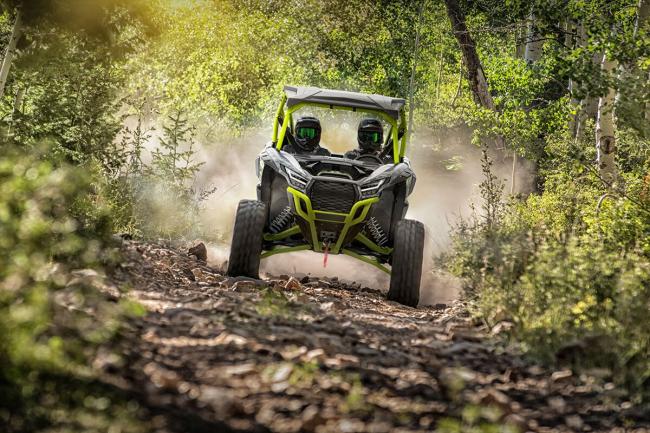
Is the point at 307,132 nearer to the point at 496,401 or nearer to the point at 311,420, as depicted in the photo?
the point at 496,401

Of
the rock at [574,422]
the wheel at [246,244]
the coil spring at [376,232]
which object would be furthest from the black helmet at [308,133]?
the rock at [574,422]

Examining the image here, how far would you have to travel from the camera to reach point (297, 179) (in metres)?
9.87

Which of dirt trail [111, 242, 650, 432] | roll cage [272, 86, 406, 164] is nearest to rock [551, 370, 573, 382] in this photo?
dirt trail [111, 242, 650, 432]

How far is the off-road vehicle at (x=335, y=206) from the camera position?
9789mm

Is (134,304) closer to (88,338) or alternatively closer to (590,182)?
(88,338)

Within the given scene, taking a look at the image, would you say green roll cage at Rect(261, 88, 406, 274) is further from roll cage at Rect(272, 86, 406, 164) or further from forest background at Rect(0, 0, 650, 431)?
forest background at Rect(0, 0, 650, 431)

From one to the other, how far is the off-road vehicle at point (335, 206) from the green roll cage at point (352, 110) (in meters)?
0.01

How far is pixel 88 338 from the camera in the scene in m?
4.16

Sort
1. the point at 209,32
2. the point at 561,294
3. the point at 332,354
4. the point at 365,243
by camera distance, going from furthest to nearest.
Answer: the point at 209,32, the point at 365,243, the point at 561,294, the point at 332,354

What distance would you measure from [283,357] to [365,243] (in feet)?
18.7

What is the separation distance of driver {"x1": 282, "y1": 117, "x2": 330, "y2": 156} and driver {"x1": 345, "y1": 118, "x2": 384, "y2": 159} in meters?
0.51

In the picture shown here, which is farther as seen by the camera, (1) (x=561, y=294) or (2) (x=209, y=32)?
(2) (x=209, y=32)

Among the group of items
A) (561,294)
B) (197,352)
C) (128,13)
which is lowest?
(197,352)

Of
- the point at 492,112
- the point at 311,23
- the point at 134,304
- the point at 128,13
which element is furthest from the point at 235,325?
the point at 311,23
